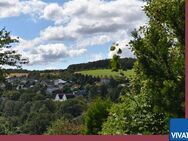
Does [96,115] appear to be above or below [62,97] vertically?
above

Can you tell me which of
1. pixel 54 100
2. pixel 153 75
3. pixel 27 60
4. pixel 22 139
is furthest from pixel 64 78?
pixel 22 139

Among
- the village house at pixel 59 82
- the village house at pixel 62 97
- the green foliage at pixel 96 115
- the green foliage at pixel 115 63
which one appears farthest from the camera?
the village house at pixel 62 97

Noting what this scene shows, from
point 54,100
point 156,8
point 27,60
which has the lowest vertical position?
point 54,100

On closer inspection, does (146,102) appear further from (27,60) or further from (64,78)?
(64,78)

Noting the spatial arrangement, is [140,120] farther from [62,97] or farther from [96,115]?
[62,97]

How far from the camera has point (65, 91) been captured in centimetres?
12544

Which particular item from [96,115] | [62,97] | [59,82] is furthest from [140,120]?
[59,82]

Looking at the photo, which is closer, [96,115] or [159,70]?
[159,70]

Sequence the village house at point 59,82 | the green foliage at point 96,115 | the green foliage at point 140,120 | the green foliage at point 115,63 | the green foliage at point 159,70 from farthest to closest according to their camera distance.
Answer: the village house at point 59,82 < the green foliage at point 96,115 < the green foliage at point 115,63 < the green foliage at point 140,120 < the green foliage at point 159,70

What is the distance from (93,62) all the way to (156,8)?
90188 mm

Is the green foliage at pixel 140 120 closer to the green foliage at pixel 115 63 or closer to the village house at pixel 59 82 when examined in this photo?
the green foliage at pixel 115 63

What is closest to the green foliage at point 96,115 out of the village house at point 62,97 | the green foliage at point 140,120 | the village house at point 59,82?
the green foliage at point 140,120

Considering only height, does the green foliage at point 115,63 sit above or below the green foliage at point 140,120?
above

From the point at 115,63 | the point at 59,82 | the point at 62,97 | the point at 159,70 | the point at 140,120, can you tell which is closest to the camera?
the point at 159,70
